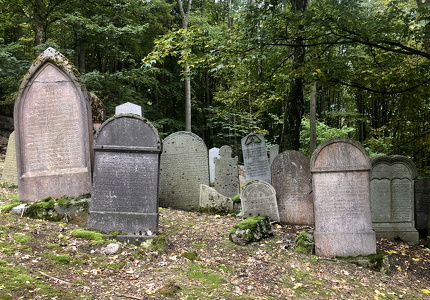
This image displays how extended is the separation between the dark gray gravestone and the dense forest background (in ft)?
7.89

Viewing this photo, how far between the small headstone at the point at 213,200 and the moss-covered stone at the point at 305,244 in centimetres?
296

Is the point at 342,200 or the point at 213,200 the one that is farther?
the point at 213,200

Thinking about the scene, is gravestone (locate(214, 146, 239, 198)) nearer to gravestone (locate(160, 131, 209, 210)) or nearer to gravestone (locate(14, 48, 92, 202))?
gravestone (locate(160, 131, 209, 210))

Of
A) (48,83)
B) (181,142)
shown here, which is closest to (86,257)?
(48,83)

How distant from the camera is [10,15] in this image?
15117 mm

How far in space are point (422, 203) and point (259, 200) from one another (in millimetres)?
3919

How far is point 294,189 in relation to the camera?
25.0 feet

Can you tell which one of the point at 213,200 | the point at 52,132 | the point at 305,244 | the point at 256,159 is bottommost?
the point at 305,244

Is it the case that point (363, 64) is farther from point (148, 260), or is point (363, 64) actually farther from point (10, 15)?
point (10, 15)

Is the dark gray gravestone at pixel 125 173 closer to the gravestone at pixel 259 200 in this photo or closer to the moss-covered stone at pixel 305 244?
the moss-covered stone at pixel 305 244

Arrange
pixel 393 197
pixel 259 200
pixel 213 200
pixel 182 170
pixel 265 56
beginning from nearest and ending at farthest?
pixel 393 197 → pixel 259 200 → pixel 213 200 → pixel 182 170 → pixel 265 56

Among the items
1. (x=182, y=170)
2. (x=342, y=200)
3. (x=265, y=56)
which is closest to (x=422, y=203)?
(x=342, y=200)

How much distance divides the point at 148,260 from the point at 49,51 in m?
3.98

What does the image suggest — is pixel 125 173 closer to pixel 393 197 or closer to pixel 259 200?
pixel 259 200
